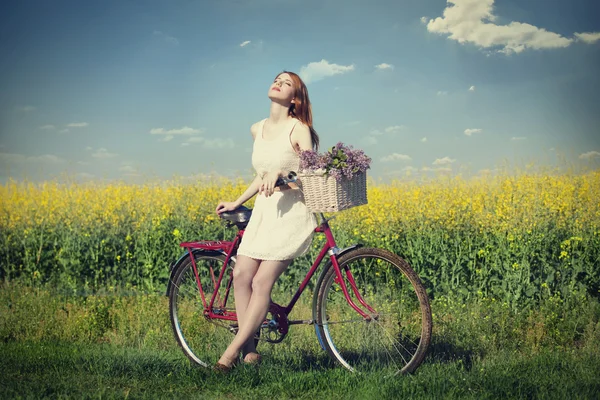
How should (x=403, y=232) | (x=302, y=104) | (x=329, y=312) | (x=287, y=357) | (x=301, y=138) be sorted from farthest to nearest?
(x=403, y=232) → (x=329, y=312) → (x=287, y=357) → (x=302, y=104) → (x=301, y=138)

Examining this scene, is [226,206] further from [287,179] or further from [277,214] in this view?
Result: [287,179]

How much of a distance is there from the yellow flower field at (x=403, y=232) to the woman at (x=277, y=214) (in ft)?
8.63

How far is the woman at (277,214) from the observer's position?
3.82 meters

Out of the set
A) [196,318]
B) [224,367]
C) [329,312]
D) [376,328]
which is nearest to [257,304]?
[224,367]

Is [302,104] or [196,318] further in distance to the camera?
[196,318]

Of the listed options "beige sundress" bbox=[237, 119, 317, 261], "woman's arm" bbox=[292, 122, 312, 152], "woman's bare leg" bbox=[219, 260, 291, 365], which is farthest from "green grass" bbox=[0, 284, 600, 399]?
"woman's arm" bbox=[292, 122, 312, 152]

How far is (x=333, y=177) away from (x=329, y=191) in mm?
85

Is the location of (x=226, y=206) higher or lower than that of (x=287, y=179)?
lower

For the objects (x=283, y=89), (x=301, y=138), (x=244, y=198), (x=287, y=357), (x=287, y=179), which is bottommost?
(x=287, y=357)

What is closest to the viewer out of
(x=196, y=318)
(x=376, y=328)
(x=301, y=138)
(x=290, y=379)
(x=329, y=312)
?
(x=290, y=379)

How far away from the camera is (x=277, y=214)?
387 cm

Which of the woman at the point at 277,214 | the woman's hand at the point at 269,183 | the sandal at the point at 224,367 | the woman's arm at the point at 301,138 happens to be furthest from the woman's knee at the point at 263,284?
the woman's arm at the point at 301,138

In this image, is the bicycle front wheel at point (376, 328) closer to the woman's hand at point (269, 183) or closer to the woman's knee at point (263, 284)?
the woman's knee at point (263, 284)

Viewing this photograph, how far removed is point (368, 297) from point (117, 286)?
3.07 metres
